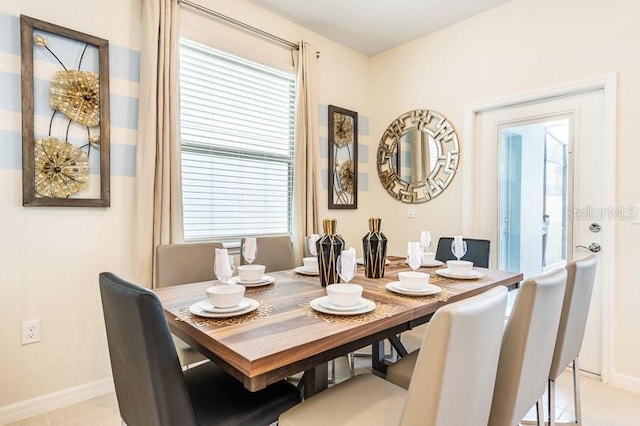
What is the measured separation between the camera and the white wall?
2.20 metres

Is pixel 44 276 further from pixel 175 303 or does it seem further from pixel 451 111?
pixel 451 111

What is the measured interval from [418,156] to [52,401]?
333cm

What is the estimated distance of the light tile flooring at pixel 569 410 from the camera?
186cm

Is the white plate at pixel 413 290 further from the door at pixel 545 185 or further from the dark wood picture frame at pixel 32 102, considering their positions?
the dark wood picture frame at pixel 32 102

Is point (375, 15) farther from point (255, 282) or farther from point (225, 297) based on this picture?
point (225, 297)

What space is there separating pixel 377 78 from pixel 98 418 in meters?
3.73

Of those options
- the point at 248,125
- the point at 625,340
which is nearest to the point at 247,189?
the point at 248,125

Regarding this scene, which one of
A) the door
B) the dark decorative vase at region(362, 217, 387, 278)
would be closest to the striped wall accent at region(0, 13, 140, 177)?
the dark decorative vase at region(362, 217, 387, 278)

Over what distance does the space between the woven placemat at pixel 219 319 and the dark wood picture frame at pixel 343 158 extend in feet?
7.37

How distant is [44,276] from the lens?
6.43ft

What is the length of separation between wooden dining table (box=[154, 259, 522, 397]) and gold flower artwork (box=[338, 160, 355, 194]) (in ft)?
6.33

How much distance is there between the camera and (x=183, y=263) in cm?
200

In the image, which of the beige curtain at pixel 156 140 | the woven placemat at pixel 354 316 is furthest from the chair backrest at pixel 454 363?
the beige curtain at pixel 156 140

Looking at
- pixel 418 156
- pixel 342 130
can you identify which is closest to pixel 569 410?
pixel 418 156
